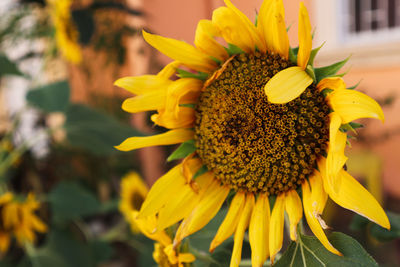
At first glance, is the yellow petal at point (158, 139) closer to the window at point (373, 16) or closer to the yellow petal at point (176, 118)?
the yellow petal at point (176, 118)

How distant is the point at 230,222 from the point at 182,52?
0.12 m

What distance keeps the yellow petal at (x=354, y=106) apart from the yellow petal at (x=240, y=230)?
0.09 m

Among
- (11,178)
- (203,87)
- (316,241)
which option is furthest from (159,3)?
(316,241)

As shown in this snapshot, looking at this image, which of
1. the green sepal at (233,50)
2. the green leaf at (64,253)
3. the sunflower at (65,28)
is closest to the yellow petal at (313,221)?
the green sepal at (233,50)

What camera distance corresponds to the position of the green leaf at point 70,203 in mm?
813

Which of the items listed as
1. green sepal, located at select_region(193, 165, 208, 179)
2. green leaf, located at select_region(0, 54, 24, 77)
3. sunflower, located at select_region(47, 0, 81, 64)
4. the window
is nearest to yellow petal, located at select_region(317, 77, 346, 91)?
green sepal, located at select_region(193, 165, 208, 179)

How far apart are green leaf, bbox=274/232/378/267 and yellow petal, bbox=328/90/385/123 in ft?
0.21

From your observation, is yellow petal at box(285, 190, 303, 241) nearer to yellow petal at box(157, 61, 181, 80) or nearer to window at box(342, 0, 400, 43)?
yellow petal at box(157, 61, 181, 80)

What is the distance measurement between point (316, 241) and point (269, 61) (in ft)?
0.38

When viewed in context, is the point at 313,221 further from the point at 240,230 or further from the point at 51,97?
the point at 51,97

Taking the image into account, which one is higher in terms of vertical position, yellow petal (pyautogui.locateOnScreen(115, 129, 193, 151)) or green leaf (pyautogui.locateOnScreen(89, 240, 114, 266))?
yellow petal (pyautogui.locateOnScreen(115, 129, 193, 151))

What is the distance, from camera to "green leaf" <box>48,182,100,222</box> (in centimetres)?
81

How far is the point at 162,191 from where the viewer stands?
24cm

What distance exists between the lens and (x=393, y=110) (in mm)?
1571
